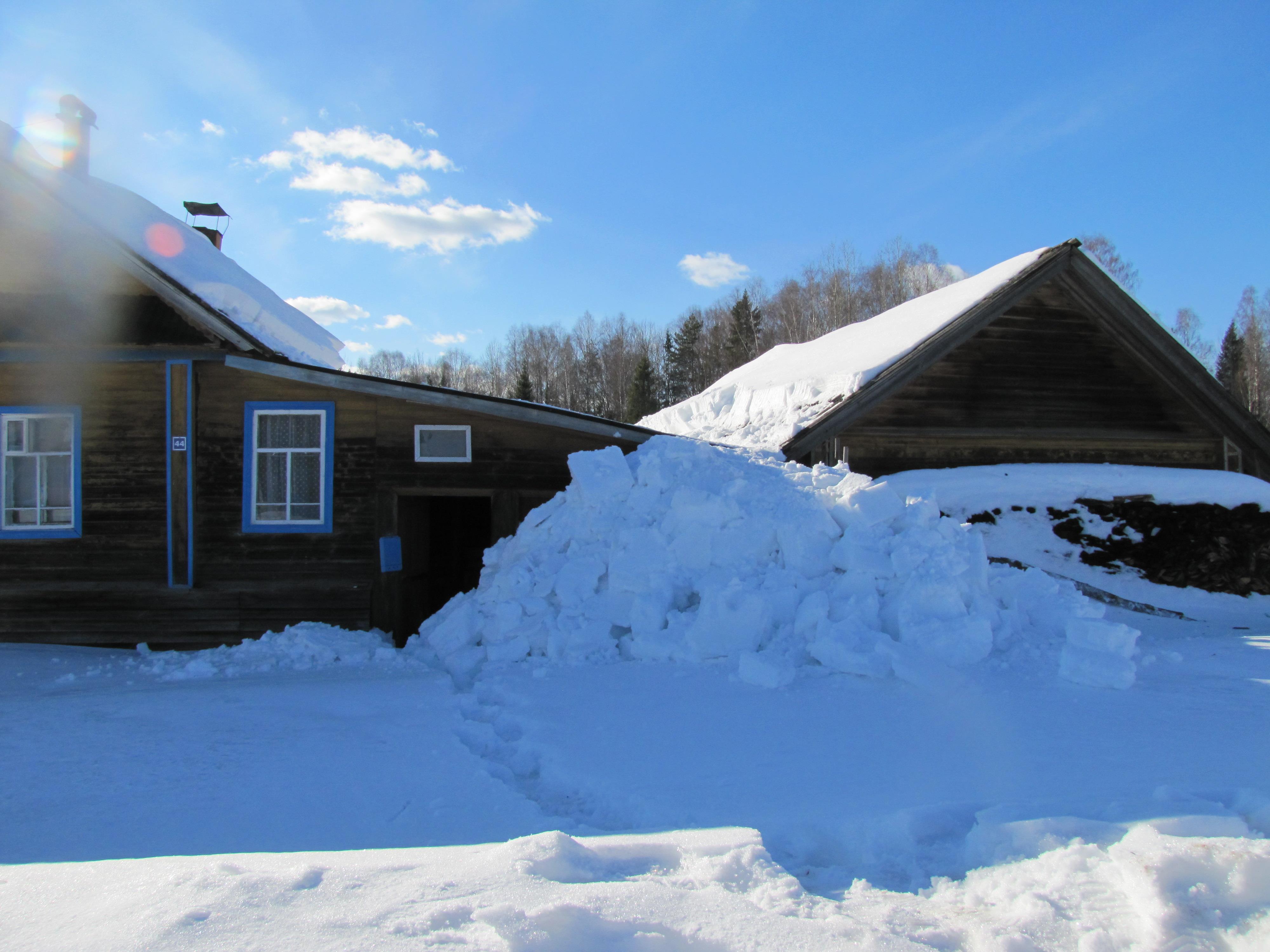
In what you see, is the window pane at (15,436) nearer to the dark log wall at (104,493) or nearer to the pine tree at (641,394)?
the dark log wall at (104,493)

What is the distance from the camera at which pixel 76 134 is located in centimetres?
1324

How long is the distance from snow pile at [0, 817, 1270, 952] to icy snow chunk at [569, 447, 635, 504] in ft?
15.1

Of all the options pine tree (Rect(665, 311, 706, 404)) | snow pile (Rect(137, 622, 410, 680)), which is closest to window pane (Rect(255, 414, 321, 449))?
snow pile (Rect(137, 622, 410, 680))

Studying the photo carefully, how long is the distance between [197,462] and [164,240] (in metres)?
5.51

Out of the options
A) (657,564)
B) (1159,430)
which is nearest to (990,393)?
(1159,430)

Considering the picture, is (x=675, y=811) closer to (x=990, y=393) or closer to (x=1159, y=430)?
(x=990, y=393)

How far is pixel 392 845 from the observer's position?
3537 mm

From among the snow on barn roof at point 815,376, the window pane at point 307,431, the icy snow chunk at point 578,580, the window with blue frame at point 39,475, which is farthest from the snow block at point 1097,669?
the window with blue frame at point 39,475

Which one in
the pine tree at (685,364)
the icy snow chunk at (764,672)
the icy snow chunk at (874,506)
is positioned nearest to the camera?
the icy snow chunk at (764,672)

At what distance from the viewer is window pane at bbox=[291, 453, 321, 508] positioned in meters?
9.17

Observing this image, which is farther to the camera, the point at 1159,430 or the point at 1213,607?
the point at 1159,430

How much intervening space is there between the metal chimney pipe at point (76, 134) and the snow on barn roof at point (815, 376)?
11884mm

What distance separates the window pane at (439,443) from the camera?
9016mm

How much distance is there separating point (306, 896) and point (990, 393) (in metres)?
12.2
